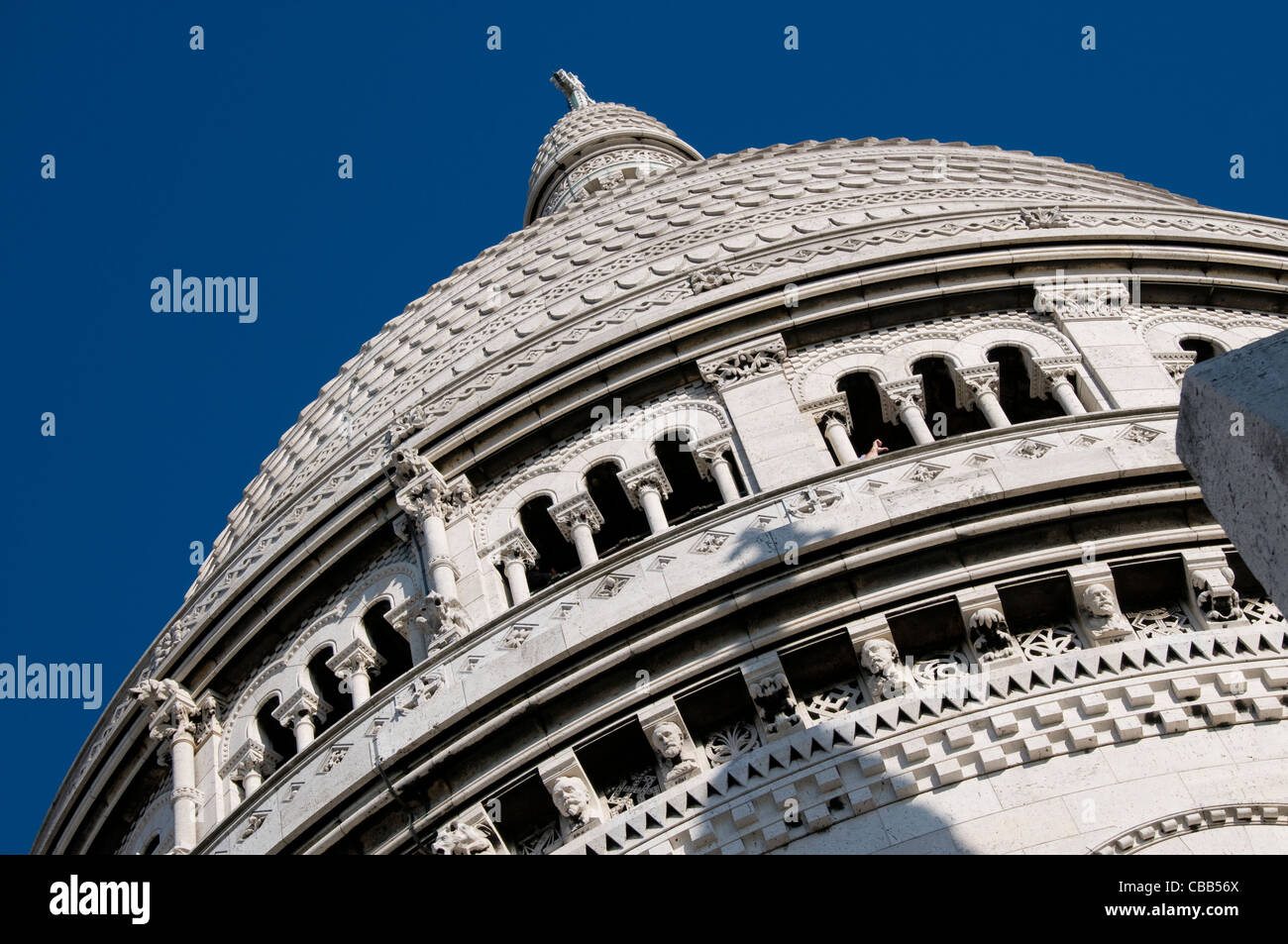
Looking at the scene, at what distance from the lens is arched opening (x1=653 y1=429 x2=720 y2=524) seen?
21359 millimetres

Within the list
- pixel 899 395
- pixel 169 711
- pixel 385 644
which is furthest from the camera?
pixel 169 711

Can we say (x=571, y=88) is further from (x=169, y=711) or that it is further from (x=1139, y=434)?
(x=1139, y=434)

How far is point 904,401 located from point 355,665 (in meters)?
7.10

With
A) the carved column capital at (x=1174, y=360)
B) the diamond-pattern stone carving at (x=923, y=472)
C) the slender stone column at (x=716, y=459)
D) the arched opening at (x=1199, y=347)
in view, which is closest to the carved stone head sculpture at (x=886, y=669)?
the diamond-pattern stone carving at (x=923, y=472)

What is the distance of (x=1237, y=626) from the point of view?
1556 cm

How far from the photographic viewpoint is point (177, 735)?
2239 centimetres

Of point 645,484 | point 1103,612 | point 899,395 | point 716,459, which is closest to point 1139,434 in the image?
point 1103,612

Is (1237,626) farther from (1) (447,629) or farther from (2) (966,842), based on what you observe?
(1) (447,629)

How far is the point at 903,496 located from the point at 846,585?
3.63 feet

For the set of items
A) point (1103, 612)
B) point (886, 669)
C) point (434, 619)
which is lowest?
point (886, 669)

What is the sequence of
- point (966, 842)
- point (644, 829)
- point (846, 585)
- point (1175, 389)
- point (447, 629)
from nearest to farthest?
1. point (966, 842)
2. point (644, 829)
3. point (846, 585)
4. point (447, 629)
5. point (1175, 389)

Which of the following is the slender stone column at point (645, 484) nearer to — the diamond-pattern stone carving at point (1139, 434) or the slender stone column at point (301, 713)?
the slender stone column at point (301, 713)

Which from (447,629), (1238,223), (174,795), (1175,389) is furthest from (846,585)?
(1238,223)

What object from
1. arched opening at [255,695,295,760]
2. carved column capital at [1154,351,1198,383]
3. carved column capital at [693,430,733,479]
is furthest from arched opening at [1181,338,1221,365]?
arched opening at [255,695,295,760]
